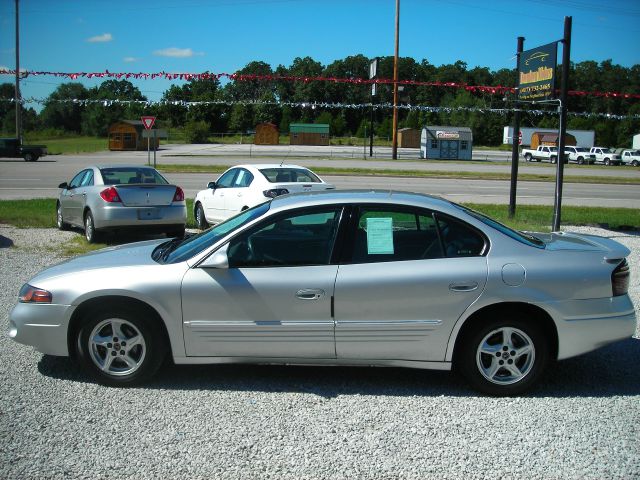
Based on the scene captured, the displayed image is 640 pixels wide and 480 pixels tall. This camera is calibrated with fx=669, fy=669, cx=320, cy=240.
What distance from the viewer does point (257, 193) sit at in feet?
42.0

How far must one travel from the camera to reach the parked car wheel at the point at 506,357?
16.0ft

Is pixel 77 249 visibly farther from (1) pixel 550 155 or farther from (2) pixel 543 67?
(1) pixel 550 155

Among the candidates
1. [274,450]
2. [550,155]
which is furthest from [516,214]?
[550,155]

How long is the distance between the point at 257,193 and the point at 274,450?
9.13m

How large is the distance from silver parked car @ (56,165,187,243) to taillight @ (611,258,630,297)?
8342mm

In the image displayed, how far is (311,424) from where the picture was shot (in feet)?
14.3

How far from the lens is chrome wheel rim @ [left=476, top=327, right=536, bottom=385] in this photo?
4883mm

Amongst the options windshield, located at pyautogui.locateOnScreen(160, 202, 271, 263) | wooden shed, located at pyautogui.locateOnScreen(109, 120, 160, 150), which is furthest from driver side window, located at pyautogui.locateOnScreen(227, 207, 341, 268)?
wooden shed, located at pyautogui.locateOnScreen(109, 120, 160, 150)

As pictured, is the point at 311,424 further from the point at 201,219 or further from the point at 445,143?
the point at 445,143

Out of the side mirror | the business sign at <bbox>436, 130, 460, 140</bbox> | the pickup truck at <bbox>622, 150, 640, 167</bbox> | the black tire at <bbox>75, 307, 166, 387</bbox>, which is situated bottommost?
the black tire at <bbox>75, 307, 166, 387</bbox>

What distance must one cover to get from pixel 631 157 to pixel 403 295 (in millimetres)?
63255

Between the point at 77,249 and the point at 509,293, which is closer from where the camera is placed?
the point at 509,293

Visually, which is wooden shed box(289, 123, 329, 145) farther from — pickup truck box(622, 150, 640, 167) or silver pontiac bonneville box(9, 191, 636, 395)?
silver pontiac bonneville box(9, 191, 636, 395)

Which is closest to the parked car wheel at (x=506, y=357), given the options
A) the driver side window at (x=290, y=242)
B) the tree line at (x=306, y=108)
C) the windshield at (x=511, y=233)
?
the windshield at (x=511, y=233)
